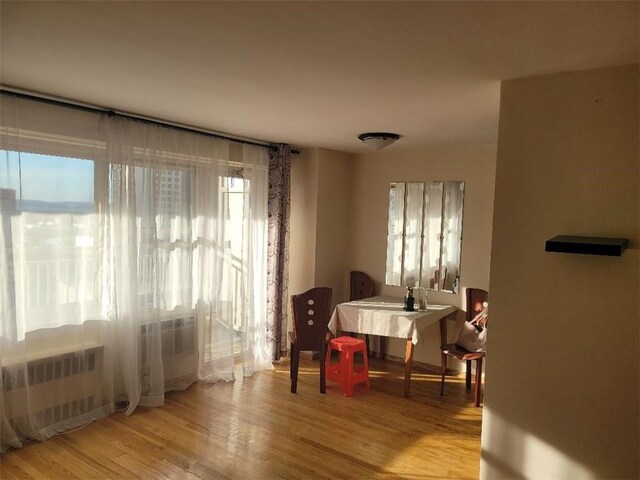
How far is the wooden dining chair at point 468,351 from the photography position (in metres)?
3.96

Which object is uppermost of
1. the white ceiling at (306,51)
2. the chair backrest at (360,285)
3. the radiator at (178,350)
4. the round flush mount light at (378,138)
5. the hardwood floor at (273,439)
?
the white ceiling at (306,51)

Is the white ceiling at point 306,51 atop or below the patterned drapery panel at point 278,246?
atop

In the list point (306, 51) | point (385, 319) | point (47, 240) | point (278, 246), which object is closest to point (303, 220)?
point (278, 246)

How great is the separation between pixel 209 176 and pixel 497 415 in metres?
2.99

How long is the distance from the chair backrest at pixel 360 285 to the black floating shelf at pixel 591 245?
3.23 m

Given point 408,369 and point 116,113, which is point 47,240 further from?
point 408,369

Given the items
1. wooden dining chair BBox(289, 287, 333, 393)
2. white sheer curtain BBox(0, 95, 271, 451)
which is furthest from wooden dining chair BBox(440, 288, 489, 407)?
white sheer curtain BBox(0, 95, 271, 451)

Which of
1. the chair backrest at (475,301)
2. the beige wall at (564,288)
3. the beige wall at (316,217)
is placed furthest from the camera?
the beige wall at (316,217)

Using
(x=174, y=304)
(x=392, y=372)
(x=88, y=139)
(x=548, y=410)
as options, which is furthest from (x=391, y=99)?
(x=392, y=372)

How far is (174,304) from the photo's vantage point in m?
4.03

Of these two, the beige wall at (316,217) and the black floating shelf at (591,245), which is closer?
the black floating shelf at (591,245)

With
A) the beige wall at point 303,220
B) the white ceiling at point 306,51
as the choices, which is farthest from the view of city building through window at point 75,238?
the beige wall at point 303,220

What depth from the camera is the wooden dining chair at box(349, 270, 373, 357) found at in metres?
5.29

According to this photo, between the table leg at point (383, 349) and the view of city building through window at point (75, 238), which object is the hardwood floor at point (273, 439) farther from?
the table leg at point (383, 349)
